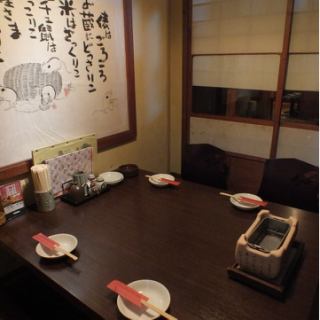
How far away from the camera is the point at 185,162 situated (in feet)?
7.30

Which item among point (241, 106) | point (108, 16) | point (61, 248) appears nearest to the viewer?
point (61, 248)

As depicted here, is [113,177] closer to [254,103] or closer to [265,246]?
[265,246]

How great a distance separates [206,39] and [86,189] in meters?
1.76

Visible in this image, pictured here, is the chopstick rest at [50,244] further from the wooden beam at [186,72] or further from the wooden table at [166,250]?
the wooden beam at [186,72]

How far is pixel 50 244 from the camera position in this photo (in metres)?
1.26

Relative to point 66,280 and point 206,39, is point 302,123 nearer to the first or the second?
point 206,39

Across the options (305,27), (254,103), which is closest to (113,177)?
(254,103)

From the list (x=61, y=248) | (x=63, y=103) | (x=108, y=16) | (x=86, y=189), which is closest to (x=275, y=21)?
(x=108, y=16)

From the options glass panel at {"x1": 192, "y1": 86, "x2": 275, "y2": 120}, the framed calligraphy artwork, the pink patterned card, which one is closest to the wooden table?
the pink patterned card

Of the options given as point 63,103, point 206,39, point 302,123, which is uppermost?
point 206,39

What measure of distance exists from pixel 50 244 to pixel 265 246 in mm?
904

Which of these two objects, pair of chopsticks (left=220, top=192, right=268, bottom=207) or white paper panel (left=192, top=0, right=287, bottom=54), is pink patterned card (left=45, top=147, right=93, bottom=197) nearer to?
pair of chopsticks (left=220, top=192, right=268, bottom=207)

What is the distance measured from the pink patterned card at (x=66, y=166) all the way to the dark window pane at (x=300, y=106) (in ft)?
5.23

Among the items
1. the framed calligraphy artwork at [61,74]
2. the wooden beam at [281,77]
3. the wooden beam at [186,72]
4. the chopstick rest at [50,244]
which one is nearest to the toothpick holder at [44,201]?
the framed calligraphy artwork at [61,74]
